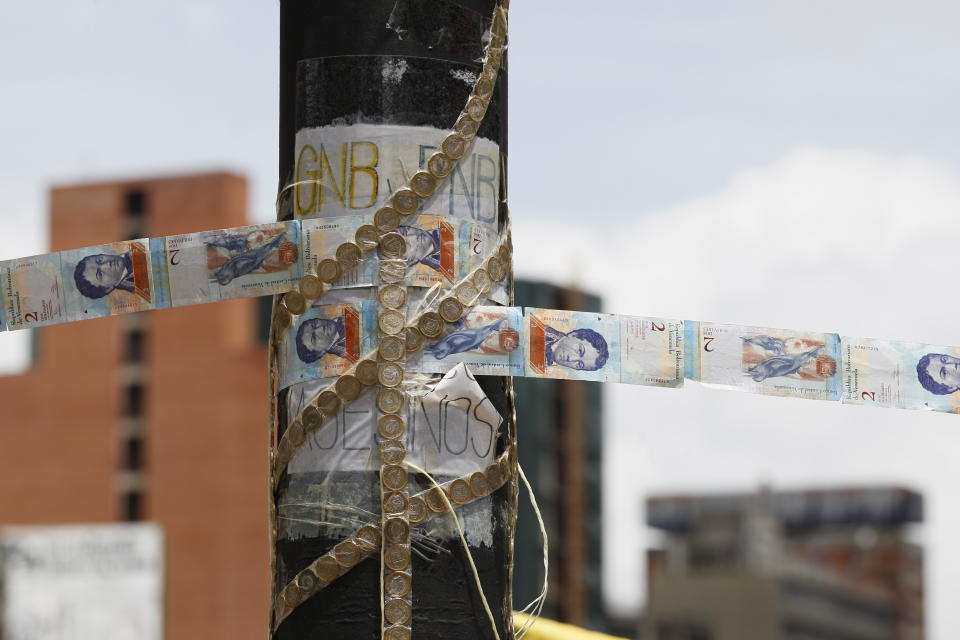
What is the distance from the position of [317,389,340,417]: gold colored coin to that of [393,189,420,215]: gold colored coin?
505 millimetres

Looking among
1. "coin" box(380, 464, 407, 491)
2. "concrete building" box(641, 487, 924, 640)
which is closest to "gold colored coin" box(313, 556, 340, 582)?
"coin" box(380, 464, 407, 491)

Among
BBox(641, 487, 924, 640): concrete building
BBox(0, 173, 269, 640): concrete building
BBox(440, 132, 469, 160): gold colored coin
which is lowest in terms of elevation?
BBox(641, 487, 924, 640): concrete building

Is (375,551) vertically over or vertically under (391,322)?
under

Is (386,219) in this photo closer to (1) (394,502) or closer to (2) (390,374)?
Answer: (2) (390,374)

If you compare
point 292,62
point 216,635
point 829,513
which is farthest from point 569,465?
point 292,62

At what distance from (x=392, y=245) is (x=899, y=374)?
57.4 inches

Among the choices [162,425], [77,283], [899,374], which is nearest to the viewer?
[77,283]

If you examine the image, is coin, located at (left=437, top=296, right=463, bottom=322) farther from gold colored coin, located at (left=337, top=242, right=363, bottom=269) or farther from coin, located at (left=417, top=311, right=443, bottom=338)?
gold colored coin, located at (left=337, top=242, right=363, bottom=269)

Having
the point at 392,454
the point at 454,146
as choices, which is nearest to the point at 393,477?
the point at 392,454

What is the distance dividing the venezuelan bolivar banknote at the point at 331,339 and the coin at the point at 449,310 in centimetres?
17

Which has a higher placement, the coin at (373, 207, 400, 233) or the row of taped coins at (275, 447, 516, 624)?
the coin at (373, 207, 400, 233)

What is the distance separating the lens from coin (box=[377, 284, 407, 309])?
16.0 ft

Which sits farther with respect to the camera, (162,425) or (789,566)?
(789,566)

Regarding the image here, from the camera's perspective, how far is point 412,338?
4891 mm
